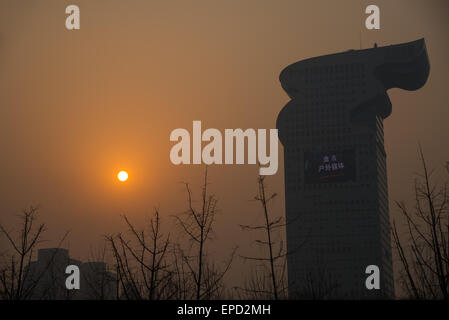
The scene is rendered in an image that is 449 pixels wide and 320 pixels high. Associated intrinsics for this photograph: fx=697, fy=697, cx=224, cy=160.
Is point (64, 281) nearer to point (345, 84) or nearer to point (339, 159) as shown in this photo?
point (339, 159)

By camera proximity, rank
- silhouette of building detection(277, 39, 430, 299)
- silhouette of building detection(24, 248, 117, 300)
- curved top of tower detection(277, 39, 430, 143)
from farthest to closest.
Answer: silhouette of building detection(277, 39, 430, 299) < curved top of tower detection(277, 39, 430, 143) < silhouette of building detection(24, 248, 117, 300)

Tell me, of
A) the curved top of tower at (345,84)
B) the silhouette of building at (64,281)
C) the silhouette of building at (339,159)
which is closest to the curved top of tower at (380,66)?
the curved top of tower at (345,84)

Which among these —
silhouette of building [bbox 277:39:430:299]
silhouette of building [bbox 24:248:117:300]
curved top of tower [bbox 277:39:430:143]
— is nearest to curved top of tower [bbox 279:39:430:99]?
curved top of tower [bbox 277:39:430:143]

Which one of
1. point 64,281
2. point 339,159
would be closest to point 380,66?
point 339,159

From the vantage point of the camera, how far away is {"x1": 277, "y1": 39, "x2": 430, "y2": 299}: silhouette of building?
594ft

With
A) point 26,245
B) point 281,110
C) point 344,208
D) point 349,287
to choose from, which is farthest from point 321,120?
point 26,245

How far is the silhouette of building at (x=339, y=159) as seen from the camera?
181 meters

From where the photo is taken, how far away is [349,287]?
17475cm

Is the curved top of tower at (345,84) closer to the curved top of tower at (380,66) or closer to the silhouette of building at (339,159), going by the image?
the curved top of tower at (380,66)

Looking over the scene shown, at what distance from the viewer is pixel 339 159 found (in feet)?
625

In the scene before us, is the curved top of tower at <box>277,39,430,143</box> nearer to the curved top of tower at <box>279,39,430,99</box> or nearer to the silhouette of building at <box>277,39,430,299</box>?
the curved top of tower at <box>279,39,430,99</box>

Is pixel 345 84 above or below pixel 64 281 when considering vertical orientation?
above

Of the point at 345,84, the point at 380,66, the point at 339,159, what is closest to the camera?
the point at 380,66
